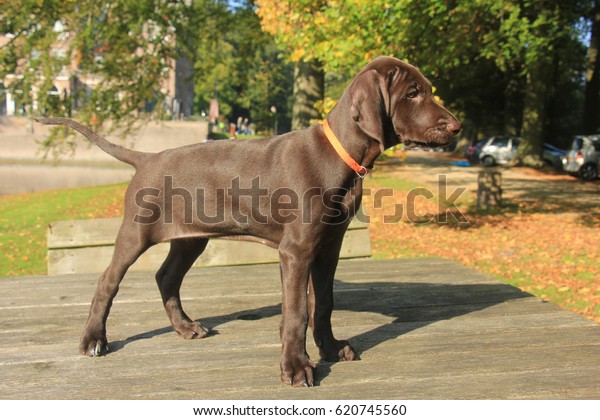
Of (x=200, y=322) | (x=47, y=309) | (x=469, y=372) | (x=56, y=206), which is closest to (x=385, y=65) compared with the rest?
(x=469, y=372)

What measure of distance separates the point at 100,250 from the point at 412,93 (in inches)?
185

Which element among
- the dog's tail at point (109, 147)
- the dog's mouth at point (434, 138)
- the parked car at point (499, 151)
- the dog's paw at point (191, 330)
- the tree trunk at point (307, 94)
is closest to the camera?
the dog's mouth at point (434, 138)

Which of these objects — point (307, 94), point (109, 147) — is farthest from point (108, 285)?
point (307, 94)

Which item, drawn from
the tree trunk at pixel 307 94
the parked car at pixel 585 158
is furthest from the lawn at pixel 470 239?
the parked car at pixel 585 158

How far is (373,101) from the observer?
10.9 feet

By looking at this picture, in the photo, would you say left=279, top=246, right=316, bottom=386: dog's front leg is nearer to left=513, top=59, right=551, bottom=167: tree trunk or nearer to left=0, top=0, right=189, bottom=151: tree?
left=0, top=0, right=189, bottom=151: tree

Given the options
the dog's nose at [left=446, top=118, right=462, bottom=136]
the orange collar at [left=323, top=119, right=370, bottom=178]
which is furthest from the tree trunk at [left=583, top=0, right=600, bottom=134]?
the orange collar at [left=323, top=119, right=370, bottom=178]

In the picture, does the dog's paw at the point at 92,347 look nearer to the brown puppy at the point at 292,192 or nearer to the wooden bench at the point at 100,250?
the brown puppy at the point at 292,192

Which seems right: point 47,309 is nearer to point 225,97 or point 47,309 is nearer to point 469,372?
point 469,372

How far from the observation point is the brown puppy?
3361 mm

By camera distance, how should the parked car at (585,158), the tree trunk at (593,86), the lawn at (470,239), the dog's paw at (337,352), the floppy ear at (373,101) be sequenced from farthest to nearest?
the tree trunk at (593,86) < the parked car at (585,158) < the lawn at (470,239) < the dog's paw at (337,352) < the floppy ear at (373,101)

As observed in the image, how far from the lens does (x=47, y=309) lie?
4.86m

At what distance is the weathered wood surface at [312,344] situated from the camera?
3178 mm

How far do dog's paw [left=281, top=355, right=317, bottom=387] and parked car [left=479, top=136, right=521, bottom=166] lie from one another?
34613 millimetres
